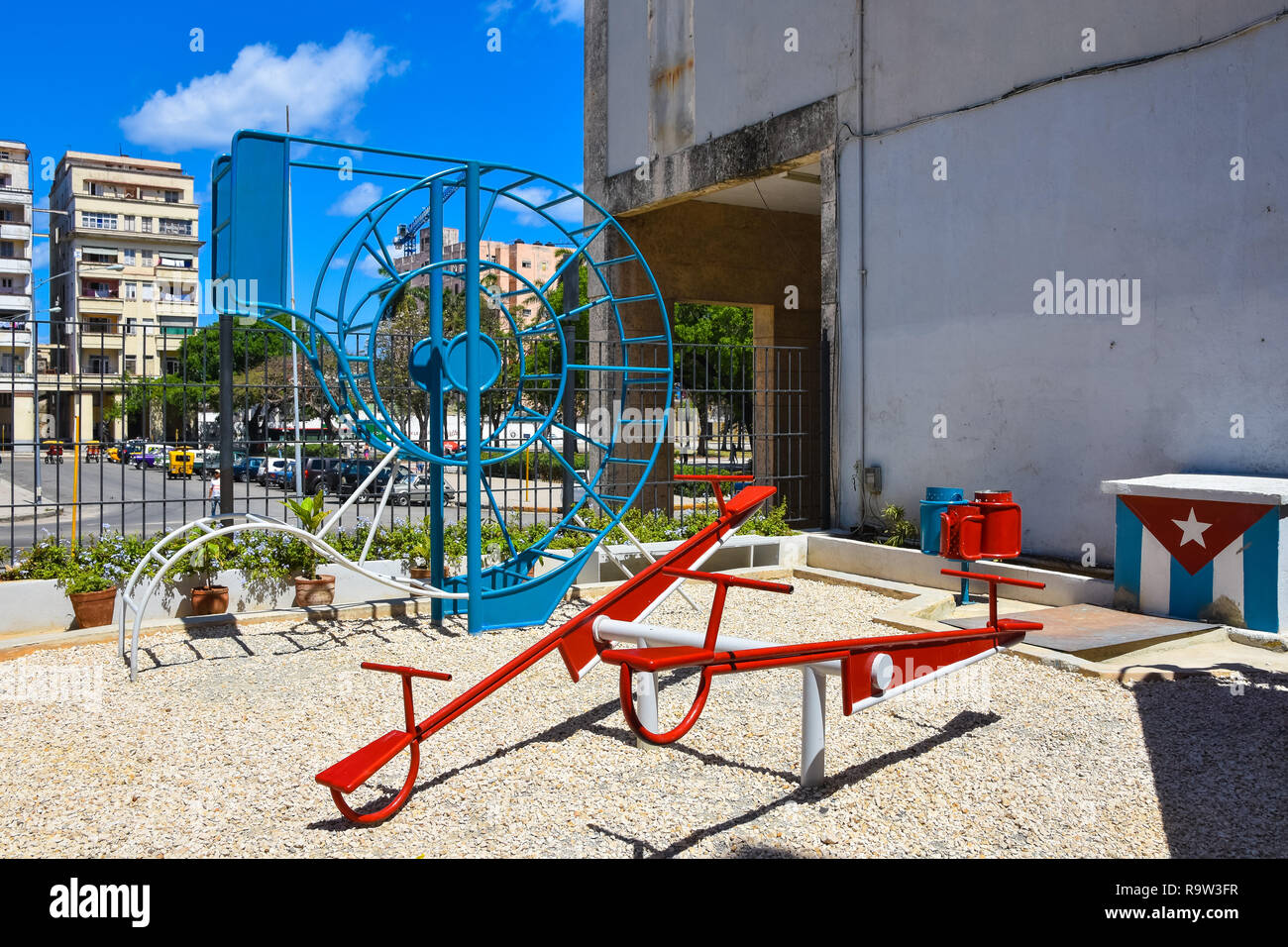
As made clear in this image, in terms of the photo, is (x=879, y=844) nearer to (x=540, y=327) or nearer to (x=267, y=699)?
(x=267, y=699)

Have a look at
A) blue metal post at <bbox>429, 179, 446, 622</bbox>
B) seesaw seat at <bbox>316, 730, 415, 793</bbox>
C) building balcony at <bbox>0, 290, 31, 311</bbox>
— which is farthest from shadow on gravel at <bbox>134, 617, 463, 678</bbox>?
building balcony at <bbox>0, 290, 31, 311</bbox>

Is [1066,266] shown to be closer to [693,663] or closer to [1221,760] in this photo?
[1221,760]

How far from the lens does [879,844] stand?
3.31m

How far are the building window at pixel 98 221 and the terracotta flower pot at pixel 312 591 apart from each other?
71490 millimetres

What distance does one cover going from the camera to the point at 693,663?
9.96 ft

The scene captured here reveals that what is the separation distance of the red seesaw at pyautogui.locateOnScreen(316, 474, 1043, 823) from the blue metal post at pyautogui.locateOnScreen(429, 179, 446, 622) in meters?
1.97

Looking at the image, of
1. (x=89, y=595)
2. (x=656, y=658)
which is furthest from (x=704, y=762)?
(x=89, y=595)

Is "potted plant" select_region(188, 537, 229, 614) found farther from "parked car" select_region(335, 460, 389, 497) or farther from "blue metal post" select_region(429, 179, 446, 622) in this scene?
"blue metal post" select_region(429, 179, 446, 622)

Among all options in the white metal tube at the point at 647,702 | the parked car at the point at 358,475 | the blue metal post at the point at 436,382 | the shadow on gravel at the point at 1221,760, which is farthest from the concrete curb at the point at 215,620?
the shadow on gravel at the point at 1221,760

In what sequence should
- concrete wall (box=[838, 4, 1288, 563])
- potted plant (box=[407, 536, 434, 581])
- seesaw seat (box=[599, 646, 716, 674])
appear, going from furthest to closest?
potted plant (box=[407, 536, 434, 581]) < concrete wall (box=[838, 4, 1288, 563]) < seesaw seat (box=[599, 646, 716, 674])

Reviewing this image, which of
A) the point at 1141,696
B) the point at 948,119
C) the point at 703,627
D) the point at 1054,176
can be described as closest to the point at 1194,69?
the point at 1054,176

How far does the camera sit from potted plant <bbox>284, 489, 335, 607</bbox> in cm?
720

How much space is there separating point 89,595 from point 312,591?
1.42 metres

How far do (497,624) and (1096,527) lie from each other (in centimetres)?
469
